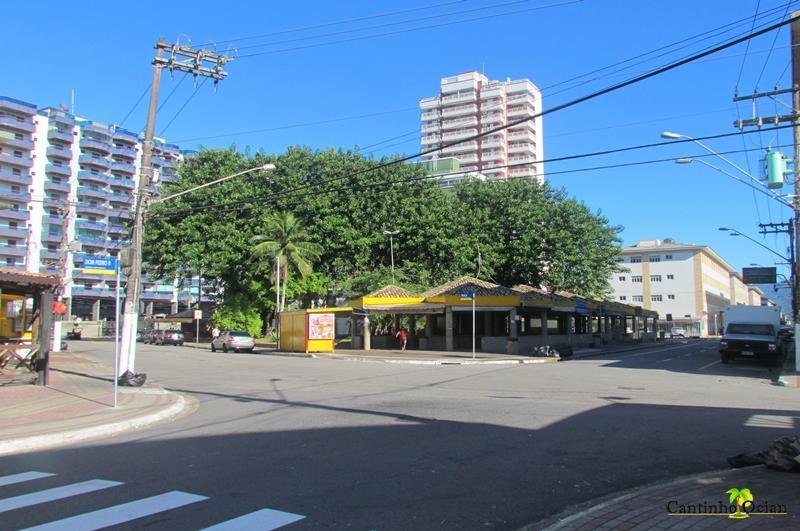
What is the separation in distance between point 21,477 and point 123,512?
7.63ft

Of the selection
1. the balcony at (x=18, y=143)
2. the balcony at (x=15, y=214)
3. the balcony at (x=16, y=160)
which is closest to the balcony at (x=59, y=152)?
the balcony at (x=18, y=143)

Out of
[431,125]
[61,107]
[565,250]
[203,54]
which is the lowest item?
[565,250]

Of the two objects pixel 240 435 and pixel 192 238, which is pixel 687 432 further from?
pixel 192 238

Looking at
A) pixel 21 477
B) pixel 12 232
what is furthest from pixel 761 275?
pixel 12 232

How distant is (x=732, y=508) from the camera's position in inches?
209

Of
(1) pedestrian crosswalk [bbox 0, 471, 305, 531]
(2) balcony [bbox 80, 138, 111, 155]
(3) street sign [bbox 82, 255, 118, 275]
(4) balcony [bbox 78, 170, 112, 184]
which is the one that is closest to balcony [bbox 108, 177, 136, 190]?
(4) balcony [bbox 78, 170, 112, 184]

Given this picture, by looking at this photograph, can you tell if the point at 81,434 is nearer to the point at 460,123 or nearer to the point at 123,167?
the point at 123,167

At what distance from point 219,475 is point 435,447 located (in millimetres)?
2918

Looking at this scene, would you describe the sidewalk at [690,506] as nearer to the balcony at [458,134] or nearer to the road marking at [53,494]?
the road marking at [53,494]

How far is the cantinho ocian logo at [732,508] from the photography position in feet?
16.9

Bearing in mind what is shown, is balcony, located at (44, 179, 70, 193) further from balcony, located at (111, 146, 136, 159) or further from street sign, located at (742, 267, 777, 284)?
street sign, located at (742, 267, 777, 284)

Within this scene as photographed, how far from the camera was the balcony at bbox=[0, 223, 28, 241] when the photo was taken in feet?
276

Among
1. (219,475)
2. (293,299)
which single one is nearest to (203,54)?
(219,475)

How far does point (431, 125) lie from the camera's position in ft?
455
